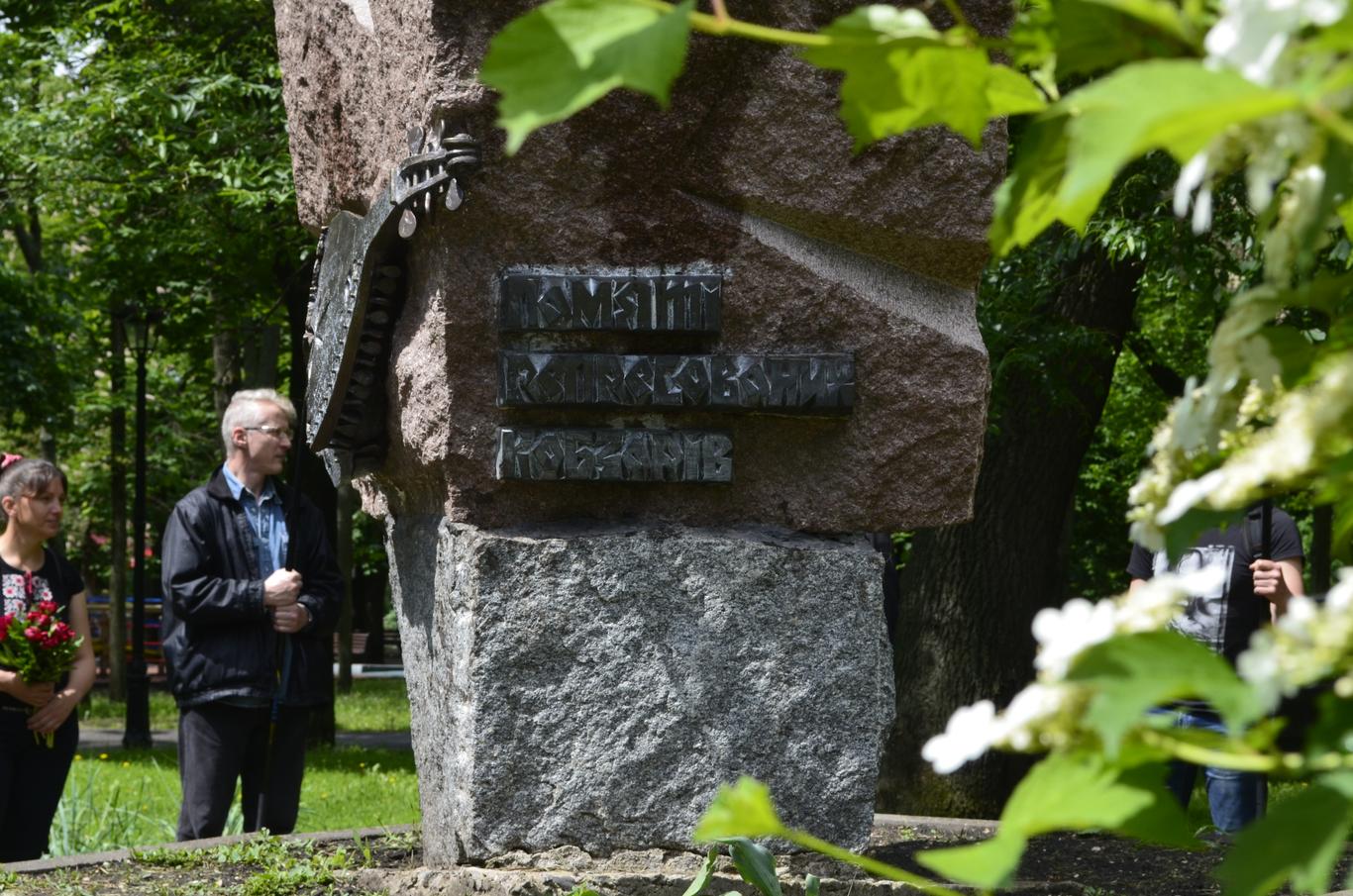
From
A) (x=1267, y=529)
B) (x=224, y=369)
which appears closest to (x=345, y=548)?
(x=224, y=369)

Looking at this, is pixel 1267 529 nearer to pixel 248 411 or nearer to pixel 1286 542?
pixel 1286 542

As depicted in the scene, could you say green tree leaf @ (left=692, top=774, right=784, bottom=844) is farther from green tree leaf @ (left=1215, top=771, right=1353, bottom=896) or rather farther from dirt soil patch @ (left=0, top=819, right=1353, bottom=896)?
dirt soil patch @ (left=0, top=819, right=1353, bottom=896)

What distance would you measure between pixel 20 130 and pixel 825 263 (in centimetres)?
843

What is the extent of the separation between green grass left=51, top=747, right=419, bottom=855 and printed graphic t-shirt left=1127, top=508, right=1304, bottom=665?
3564 millimetres

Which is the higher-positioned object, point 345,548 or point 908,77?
point 908,77

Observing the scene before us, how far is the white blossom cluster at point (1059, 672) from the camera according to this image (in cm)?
83

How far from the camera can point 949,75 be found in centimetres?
107

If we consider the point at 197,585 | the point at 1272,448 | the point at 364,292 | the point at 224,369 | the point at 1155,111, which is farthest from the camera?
the point at 224,369

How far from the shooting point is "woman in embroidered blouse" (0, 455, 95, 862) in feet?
17.8

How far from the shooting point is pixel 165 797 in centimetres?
949

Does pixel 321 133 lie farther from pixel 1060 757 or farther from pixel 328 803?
pixel 328 803

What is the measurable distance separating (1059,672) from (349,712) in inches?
691

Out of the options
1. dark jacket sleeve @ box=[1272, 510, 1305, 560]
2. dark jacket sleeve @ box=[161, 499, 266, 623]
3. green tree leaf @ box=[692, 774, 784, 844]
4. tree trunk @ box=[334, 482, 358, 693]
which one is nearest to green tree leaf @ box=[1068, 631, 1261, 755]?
green tree leaf @ box=[692, 774, 784, 844]

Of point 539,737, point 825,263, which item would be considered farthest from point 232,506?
point 825,263
